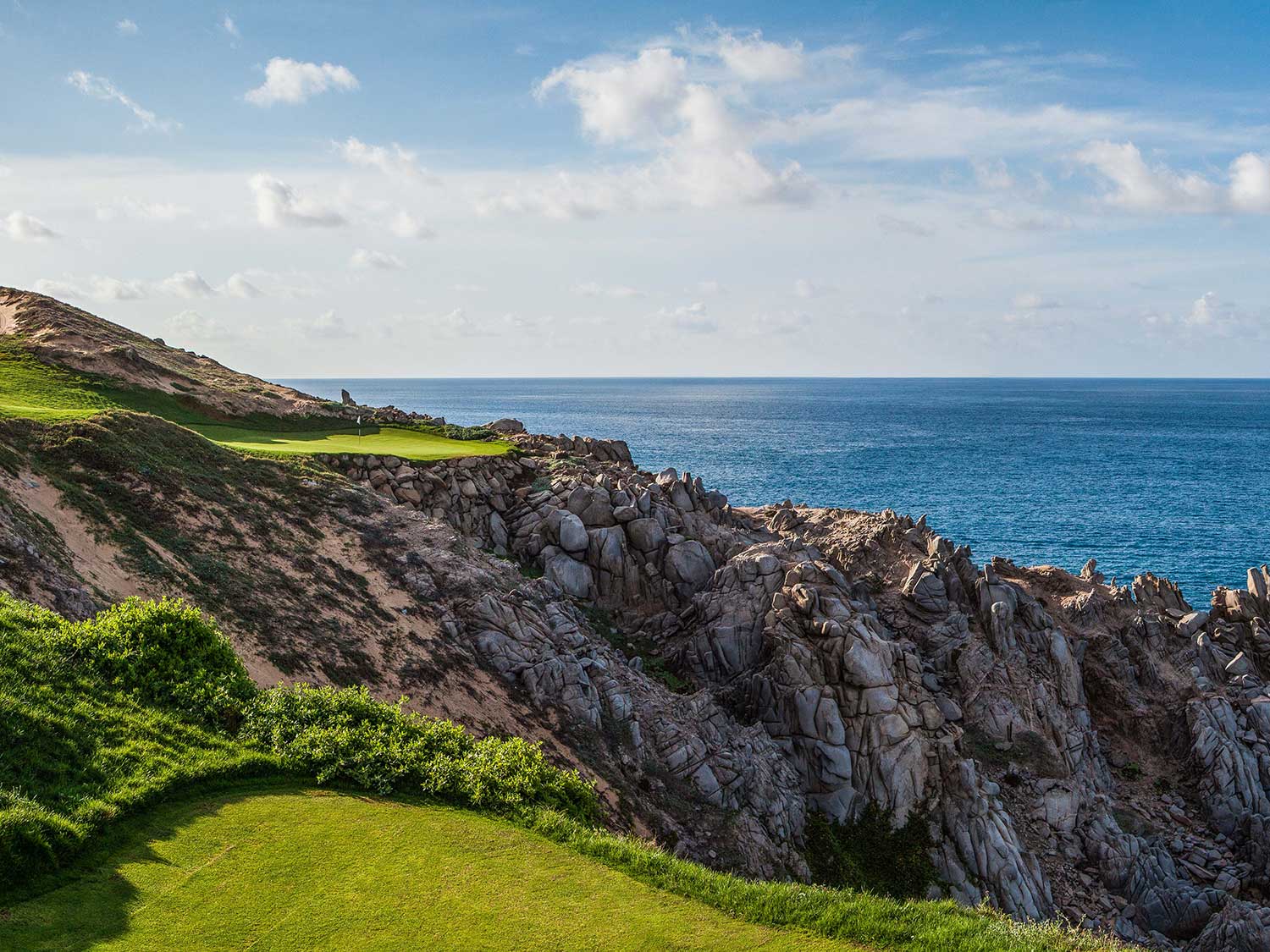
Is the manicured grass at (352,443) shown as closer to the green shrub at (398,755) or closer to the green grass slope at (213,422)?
the green grass slope at (213,422)

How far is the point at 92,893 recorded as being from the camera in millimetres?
10523

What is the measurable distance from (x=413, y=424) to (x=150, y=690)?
3314cm

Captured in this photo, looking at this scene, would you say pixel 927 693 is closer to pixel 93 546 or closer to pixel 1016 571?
pixel 1016 571

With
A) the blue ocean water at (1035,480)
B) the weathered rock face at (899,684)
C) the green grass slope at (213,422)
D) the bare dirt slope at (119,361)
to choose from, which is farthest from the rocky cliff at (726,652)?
the blue ocean water at (1035,480)

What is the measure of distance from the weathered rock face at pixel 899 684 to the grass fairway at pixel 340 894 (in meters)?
9.83

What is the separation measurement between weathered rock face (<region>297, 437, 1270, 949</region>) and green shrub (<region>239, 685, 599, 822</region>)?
7024mm

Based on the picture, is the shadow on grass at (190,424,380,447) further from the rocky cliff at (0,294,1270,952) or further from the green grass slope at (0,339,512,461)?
the rocky cliff at (0,294,1270,952)

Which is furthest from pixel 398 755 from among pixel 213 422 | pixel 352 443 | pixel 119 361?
pixel 119 361

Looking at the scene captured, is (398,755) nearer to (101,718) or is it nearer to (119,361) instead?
(101,718)

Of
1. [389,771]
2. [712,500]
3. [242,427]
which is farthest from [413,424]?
[389,771]

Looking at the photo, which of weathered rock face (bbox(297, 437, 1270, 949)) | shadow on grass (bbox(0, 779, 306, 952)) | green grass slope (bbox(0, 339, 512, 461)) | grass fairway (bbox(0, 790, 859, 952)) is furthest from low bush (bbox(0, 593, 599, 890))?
green grass slope (bbox(0, 339, 512, 461))

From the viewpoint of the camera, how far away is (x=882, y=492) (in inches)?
3305

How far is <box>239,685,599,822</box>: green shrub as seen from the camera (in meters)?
14.4

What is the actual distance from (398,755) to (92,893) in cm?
508
